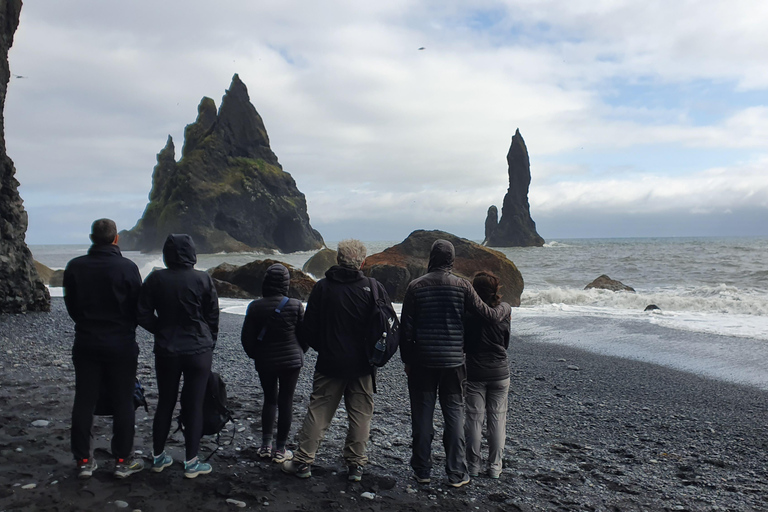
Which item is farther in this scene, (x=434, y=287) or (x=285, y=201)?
(x=285, y=201)

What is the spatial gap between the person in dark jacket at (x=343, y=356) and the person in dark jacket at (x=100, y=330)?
1.35 metres

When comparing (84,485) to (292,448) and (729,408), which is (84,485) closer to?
(292,448)

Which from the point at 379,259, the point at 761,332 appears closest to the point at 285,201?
the point at 379,259

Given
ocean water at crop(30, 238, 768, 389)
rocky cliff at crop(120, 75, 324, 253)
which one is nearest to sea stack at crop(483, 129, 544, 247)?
rocky cliff at crop(120, 75, 324, 253)

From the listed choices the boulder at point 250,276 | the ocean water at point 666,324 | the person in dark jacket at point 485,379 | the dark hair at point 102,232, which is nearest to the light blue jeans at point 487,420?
the person in dark jacket at point 485,379

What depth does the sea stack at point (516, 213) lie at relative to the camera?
130m

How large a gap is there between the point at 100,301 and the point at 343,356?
6.12 feet

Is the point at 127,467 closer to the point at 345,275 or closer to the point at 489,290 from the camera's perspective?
the point at 345,275

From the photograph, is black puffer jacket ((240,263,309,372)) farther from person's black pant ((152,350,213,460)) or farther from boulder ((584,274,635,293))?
boulder ((584,274,635,293))

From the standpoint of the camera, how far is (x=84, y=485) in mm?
3934

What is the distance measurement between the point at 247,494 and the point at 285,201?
333 feet

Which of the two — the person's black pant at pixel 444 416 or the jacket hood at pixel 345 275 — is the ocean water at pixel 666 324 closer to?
the person's black pant at pixel 444 416

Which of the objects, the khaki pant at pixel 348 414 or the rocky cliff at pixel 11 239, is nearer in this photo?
the khaki pant at pixel 348 414

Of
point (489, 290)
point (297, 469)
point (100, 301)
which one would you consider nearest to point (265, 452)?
point (297, 469)
